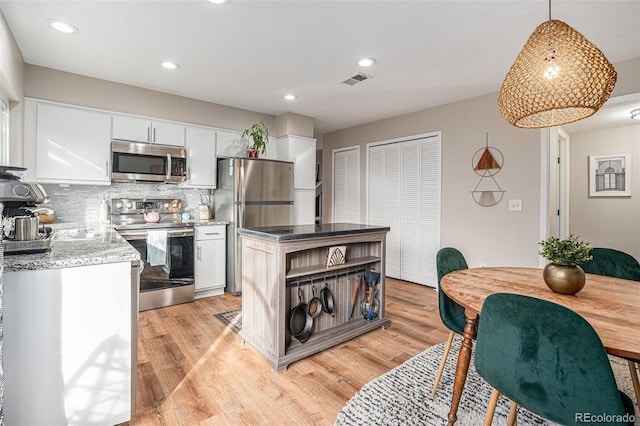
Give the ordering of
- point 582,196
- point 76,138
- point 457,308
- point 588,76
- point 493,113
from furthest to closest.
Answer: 1. point 582,196
2. point 493,113
3. point 76,138
4. point 457,308
5. point 588,76

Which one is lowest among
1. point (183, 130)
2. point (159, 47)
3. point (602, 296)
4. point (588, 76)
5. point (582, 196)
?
point (602, 296)

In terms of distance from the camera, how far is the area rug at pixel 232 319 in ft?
9.69

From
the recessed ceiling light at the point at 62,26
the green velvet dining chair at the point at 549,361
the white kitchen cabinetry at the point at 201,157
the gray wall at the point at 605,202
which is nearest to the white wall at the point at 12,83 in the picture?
the recessed ceiling light at the point at 62,26

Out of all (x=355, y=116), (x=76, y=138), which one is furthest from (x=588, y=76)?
(x=76, y=138)

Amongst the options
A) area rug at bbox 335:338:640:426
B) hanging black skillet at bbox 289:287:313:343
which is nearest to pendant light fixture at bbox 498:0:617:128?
area rug at bbox 335:338:640:426

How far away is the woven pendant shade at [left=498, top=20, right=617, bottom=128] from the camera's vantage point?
1526 millimetres

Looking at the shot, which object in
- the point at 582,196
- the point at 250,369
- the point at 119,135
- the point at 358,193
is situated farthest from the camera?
the point at 358,193

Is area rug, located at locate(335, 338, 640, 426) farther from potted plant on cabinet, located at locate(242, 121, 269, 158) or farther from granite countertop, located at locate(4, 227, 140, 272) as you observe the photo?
potted plant on cabinet, located at locate(242, 121, 269, 158)

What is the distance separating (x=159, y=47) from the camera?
8.91 ft

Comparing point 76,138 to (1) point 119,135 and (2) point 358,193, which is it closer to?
(1) point 119,135

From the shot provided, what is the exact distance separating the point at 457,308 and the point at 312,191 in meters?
3.21

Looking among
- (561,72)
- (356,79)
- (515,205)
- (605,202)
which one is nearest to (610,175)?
(605,202)

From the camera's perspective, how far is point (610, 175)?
14.9 ft

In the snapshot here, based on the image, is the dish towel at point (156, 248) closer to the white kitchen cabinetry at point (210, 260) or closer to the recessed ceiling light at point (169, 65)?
the white kitchen cabinetry at point (210, 260)
